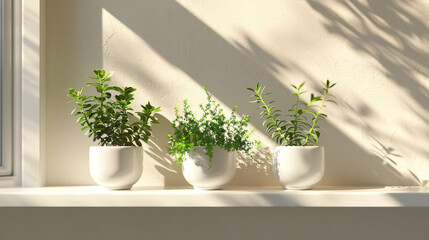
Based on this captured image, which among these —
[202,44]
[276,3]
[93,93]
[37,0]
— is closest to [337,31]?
[276,3]

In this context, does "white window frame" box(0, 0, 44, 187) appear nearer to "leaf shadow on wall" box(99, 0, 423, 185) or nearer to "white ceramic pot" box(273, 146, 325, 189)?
"leaf shadow on wall" box(99, 0, 423, 185)

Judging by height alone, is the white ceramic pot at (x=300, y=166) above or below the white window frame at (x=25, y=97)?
below

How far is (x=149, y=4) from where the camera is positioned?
1745mm

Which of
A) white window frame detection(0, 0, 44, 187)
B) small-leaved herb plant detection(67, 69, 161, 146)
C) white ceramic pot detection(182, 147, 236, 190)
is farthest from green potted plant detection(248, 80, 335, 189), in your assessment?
white window frame detection(0, 0, 44, 187)

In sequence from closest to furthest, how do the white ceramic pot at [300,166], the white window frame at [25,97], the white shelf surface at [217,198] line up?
the white shelf surface at [217,198], the white ceramic pot at [300,166], the white window frame at [25,97]

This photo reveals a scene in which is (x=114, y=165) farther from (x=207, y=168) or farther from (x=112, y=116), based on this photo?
(x=207, y=168)

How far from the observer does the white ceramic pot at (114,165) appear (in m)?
1.54

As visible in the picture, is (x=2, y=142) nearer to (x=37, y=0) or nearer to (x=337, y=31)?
(x=37, y=0)

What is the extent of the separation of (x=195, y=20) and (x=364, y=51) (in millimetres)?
605

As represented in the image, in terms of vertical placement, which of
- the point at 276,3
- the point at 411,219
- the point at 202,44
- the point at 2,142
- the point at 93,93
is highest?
the point at 276,3

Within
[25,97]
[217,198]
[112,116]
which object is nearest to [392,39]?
[217,198]

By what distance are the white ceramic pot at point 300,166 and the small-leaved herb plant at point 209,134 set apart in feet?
0.41

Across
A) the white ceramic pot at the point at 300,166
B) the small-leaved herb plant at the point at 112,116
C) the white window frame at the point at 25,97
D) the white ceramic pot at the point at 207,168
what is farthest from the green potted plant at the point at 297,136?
the white window frame at the point at 25,97

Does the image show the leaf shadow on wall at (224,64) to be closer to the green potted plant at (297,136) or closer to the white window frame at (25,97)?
the green potted plant at (297,136)
